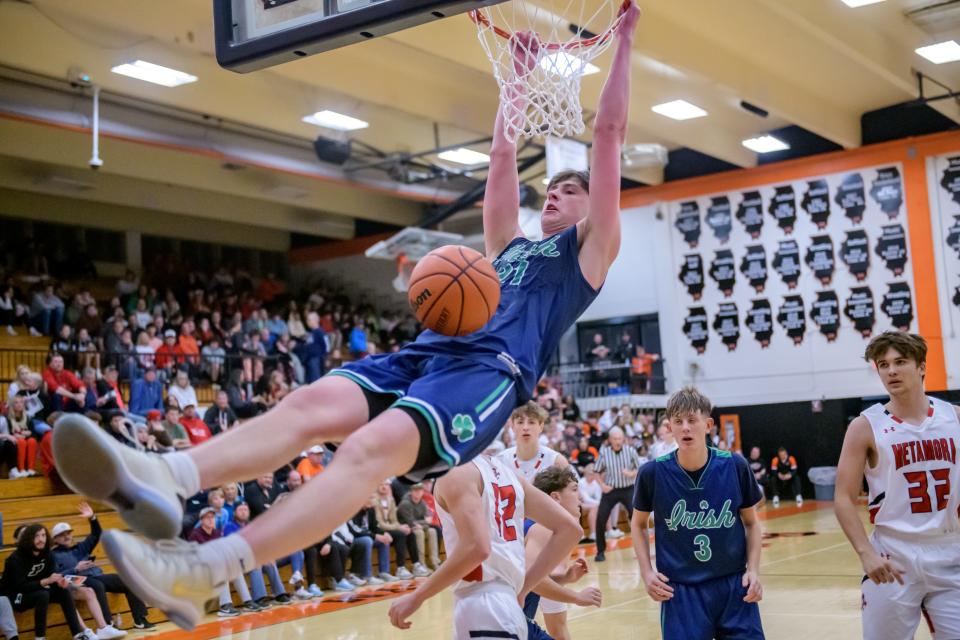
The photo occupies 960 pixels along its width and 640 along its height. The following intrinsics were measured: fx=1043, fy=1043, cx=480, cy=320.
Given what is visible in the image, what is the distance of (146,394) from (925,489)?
472 inches

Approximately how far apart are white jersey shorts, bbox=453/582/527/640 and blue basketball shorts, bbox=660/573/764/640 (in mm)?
878

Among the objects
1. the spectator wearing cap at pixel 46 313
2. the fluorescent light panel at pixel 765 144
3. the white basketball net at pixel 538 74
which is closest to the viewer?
the white basketball net at pixel 538 74

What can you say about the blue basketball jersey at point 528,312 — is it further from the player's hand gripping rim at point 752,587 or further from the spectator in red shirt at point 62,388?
the spectator in red shirt at point 62,388

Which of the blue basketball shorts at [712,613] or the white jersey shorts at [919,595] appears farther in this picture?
the blue basketball shorts at [712,613]

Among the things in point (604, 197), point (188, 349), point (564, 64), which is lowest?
point (604, 197)

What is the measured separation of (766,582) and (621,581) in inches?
68.1

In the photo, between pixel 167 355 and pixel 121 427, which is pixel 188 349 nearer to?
pixel 167 355

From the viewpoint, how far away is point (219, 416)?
47.3ft

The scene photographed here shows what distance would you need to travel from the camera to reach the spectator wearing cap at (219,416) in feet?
47.1

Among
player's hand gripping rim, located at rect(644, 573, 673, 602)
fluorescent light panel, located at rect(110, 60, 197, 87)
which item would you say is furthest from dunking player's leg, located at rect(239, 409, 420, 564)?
fluorescent light panel, located at rect(110, 60, 197, 87)

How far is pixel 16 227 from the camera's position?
71.5 ft

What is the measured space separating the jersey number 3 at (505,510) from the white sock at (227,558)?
79.5 inches

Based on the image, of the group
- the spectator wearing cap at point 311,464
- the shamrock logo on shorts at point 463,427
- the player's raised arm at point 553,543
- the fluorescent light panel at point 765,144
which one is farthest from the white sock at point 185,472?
the fluorescent light panel at point 765,144

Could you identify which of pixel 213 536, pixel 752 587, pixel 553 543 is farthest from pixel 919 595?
pixel 213 536
